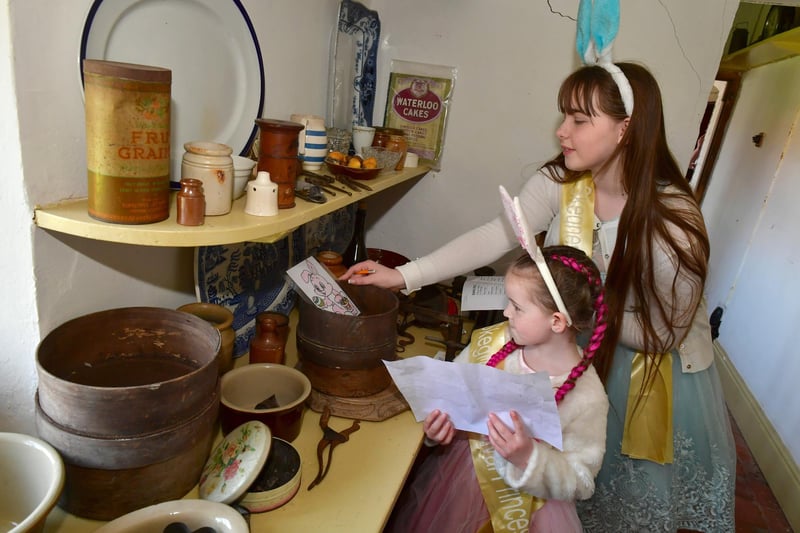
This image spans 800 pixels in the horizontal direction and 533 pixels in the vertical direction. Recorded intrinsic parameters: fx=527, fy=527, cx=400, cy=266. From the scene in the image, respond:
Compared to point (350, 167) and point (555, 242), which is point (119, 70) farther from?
point (555, 242)

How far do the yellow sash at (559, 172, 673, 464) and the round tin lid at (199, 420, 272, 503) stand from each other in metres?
0.82

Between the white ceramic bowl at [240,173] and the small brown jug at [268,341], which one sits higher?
the white ceramic bowl at [240,173]

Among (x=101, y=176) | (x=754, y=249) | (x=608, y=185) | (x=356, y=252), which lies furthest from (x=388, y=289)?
(x=754, y=249)

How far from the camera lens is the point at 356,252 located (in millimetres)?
1725

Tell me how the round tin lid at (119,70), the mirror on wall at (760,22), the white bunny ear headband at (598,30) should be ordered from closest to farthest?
1. the round tin lid at (119,70)
2. the white bunny ear headband at (598,30)
3. the mirror on wall at (760,22)

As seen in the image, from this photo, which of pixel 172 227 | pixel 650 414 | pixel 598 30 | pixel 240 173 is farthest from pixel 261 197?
pixel 650 414

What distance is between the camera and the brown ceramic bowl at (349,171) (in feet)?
4.35

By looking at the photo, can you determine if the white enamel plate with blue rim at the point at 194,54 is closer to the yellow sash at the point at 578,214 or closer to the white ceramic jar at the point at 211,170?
the white ceramic jar at the point at 211,170

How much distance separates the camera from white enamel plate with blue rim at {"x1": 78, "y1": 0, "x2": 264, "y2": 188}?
82 cm

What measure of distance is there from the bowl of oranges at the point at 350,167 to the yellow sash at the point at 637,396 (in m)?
0.50

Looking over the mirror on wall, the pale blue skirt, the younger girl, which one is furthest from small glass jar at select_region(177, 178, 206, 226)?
the mirror on wall

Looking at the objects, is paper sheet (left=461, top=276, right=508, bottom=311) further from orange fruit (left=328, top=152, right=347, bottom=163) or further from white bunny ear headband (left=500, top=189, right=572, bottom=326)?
orange fruit (left=328, top=152, right=347, bottom=163)

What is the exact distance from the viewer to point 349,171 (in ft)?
4.37

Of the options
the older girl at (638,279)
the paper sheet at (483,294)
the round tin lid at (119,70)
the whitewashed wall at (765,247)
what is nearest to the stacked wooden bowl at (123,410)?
the round tin lid at (119,70)
